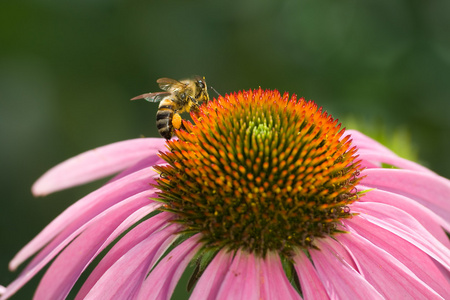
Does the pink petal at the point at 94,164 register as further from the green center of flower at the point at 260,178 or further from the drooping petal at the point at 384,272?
the drooping petal at the point at 384,272

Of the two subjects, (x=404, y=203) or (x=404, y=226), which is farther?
(x=404, y=203)

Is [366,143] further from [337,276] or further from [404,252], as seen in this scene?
[337,276]

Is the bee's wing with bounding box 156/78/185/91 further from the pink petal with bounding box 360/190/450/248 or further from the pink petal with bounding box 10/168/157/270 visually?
the pink petal with bounding box 360/190/450/248

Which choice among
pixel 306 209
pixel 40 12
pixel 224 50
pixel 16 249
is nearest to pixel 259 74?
pixel 224 50

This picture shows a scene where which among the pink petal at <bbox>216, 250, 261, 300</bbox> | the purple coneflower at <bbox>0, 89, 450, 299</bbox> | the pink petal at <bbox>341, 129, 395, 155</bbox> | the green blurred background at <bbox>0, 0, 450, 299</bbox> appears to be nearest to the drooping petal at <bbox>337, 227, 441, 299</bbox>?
the purple coneflower at <bbox>0, 89, 450, 299</bbox>

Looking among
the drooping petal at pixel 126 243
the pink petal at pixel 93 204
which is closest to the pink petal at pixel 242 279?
the drooping petal at pixel 126 243

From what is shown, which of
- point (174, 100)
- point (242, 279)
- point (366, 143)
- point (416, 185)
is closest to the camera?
point (242, 279)

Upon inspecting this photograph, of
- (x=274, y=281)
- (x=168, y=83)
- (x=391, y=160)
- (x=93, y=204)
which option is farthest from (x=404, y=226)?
(x=168, y=83)
